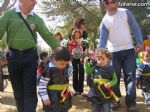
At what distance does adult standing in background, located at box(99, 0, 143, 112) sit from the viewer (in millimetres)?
6318

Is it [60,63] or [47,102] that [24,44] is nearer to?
[60,63]

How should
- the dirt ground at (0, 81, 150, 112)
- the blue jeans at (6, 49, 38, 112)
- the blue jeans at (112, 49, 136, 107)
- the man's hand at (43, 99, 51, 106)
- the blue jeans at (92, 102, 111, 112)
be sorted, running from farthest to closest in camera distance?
1. the dirt ground at (0, 81, 150, 112)
2. the blue jeans at (112, 49, 136, 107)
3. the blue jeans at (92, 102, 111, 112)
4. the blue jeans at (6, 49, 38, 112)
5. the man's hand at (43, 99, 51, 106)

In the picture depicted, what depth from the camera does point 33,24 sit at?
5000 millimetres

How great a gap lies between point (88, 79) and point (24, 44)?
4.32 feet

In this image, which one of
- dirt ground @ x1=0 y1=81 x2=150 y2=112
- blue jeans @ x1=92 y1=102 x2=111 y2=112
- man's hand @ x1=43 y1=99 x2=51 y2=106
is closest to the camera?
man's hand @ x1=43 y1=99 x2=51 y2=106

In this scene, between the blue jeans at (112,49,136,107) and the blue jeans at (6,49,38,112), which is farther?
the blue jeans at (112,49,136,107)

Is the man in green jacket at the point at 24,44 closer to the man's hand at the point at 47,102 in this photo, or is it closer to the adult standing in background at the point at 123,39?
the man's hand at the point at 47,102

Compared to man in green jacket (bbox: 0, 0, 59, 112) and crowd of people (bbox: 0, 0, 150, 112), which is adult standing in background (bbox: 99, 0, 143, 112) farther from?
man in green jacket (bbox: 0, 0, 59, 112)

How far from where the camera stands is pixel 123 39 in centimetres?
638

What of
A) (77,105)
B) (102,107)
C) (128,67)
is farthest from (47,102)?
(77,105)

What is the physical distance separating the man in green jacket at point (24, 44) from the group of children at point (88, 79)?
19 cm

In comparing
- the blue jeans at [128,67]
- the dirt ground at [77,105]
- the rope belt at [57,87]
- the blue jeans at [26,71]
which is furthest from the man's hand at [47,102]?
the dirt ground at [77,105]

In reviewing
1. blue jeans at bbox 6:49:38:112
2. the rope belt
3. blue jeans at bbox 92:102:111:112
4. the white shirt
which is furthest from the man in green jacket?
the white shirt

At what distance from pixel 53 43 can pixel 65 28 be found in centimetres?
2144
